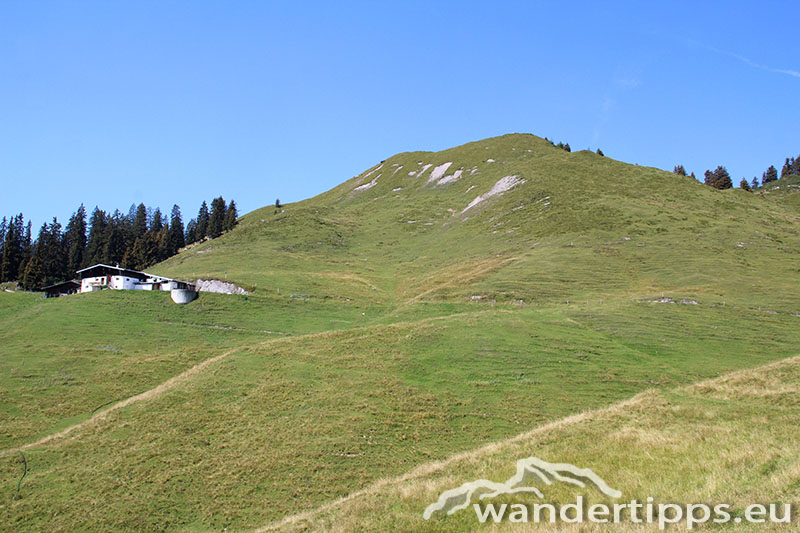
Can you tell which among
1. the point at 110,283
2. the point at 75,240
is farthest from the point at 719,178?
the point at 75,240

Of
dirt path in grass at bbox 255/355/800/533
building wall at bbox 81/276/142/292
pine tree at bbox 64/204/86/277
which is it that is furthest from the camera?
pine tree at bbox 64/204/86/277

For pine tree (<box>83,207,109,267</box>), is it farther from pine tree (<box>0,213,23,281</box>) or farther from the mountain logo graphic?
the mountain logo graphic

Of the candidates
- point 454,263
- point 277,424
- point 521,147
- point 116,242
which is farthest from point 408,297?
point 521,147

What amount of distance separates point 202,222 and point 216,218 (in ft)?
17.3

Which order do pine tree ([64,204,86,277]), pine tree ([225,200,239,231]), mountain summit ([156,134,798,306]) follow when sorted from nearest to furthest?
1. mountain summit ([156,134,798,306])
2. pine tree ([64,204,86,277])
3. pine tree ([225,200,239,231])

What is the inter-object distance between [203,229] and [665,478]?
157530mm

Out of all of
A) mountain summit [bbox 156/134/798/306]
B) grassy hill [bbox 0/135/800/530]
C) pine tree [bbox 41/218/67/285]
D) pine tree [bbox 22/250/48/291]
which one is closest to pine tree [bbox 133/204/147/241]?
pine tree [bbox 41/218/67/285]

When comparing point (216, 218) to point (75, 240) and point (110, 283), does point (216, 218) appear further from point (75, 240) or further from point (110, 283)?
point (110, 283)

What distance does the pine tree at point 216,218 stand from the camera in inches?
6068

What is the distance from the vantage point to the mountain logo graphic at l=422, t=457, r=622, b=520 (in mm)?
17047

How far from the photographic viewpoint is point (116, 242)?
13412cm

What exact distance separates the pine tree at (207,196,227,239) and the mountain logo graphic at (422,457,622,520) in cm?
14573

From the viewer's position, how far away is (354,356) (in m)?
45.8

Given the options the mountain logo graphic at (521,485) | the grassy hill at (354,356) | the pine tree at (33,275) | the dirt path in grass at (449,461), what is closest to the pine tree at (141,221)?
the pine tree at (33,275)
